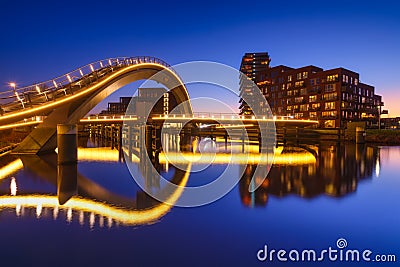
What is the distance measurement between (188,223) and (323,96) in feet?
204

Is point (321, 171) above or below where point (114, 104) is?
below

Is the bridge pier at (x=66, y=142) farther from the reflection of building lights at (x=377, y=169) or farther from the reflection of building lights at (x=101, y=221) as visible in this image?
the reflection of building lights at (x=377, y=169)

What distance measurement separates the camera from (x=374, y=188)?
522 inches

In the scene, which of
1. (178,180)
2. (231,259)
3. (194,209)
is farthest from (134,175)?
(231,259)

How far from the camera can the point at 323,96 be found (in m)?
63.0

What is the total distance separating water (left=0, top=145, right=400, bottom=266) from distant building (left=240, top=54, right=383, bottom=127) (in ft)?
149

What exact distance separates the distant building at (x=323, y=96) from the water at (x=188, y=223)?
149ft

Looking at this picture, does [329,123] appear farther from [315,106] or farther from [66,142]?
[66,142]

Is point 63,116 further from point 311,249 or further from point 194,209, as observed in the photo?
point 311,249

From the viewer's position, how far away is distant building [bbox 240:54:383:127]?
197 feet

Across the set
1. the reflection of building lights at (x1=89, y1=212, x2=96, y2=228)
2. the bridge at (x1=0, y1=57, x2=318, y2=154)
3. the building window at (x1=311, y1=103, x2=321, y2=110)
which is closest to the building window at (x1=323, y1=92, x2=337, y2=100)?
the building window at (x1=311, y1=103, x2=321, y2=110)

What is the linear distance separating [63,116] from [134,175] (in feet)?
29.3

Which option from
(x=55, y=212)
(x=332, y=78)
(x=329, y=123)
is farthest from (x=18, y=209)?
(x=332, y=78)

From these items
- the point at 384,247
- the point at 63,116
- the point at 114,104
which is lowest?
the point at 384,247
